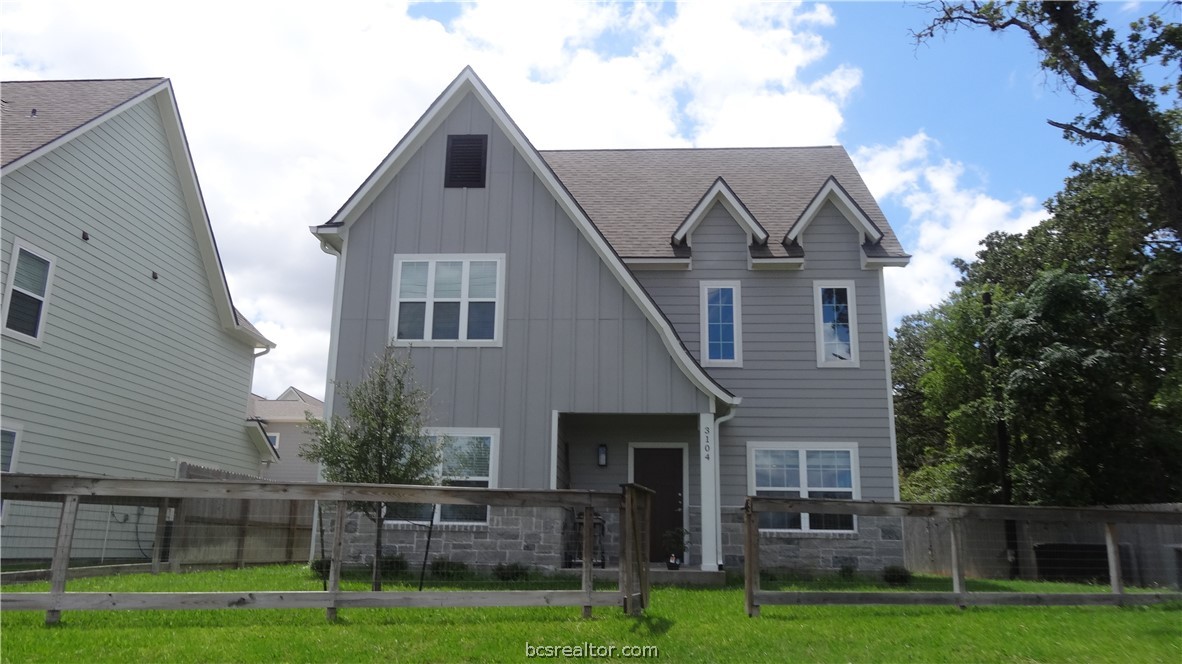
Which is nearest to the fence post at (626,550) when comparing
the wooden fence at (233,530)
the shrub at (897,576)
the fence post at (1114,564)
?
the fence post at (1114,564)

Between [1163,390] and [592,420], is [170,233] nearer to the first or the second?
[592,420]

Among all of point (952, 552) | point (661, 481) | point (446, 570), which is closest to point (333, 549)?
point (446, 570)

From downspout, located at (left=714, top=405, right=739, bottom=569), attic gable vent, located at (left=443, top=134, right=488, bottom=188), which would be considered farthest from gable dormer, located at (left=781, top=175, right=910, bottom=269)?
attic gable vent, located at (left=443, top=134, right=488, bottom=188)

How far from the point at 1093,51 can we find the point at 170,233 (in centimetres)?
1706

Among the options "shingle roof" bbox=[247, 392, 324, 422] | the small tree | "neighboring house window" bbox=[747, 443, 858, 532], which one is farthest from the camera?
"shingle roof" bbox=[247, 392, 324, 422]

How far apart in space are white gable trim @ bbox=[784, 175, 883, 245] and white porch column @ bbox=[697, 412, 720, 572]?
173 inches

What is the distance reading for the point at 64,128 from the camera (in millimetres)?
14547

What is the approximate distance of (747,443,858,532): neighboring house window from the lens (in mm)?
14586

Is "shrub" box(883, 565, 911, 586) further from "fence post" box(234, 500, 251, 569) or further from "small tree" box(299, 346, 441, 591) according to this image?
"fence post" box(234, 500, 251, 569)

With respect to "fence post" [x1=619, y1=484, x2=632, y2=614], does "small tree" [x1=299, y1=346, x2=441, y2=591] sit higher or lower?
higher

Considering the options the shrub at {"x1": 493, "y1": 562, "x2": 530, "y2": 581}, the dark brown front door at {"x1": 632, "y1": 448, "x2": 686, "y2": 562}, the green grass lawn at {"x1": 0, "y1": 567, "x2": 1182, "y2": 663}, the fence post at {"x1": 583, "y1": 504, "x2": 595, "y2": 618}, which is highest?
the dark brown front door at {"x1": 632, "y1": 448, "x2": 686, "y2": 562}

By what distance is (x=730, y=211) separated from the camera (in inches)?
627

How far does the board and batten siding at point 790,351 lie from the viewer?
48.9 ft

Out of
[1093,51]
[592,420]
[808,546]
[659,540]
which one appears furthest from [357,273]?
[1093,51]
